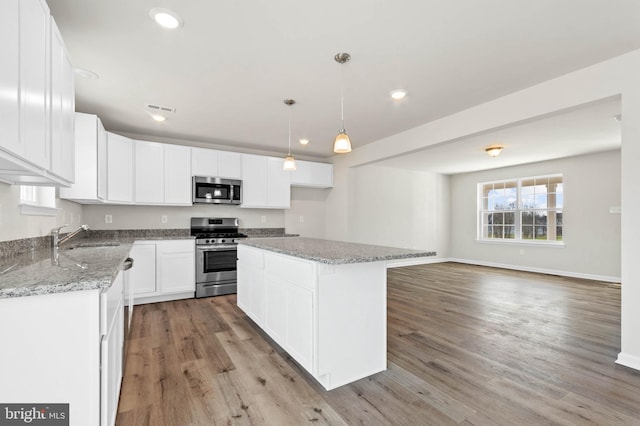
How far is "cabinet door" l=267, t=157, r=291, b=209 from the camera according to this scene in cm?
520

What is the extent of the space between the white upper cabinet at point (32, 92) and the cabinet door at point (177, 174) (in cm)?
258

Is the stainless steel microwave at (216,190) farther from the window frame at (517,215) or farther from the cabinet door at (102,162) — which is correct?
the window frame at (517,215)

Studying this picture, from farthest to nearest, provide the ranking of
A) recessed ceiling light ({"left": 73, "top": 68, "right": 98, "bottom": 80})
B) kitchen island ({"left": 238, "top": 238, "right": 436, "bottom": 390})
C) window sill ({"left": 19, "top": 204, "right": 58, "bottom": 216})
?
1. recessed ceiling light ({"left": 73, "top": 68, "right": 98, "bottom": 80})
2. window sill ({"left": 19, "top": 204, "right": 58, "bottom": 216})
3. kitchen island ({"left": 238, "top": 238, "right": 436, "bottom": 390})

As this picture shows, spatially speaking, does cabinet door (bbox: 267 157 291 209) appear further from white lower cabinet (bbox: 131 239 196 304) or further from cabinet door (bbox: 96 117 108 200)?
cabinet door (bbox: 96 117 108 200)

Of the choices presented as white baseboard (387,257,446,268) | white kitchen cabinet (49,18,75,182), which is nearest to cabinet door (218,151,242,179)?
white kitchen cabinet (49,18,75,182)

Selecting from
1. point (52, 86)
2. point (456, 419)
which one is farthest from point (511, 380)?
point (52, 86)

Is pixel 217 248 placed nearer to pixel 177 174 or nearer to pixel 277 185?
pixel 177 174

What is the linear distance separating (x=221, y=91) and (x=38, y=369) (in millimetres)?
2644

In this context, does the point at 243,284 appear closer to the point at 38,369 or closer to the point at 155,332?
the point at 155,332

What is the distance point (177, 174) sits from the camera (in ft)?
14.6

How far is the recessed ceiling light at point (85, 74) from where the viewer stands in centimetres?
261

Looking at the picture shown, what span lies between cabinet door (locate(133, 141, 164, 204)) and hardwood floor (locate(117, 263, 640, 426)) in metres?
1.51

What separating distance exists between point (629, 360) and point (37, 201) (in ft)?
16.1

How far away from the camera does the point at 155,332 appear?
302 cm
